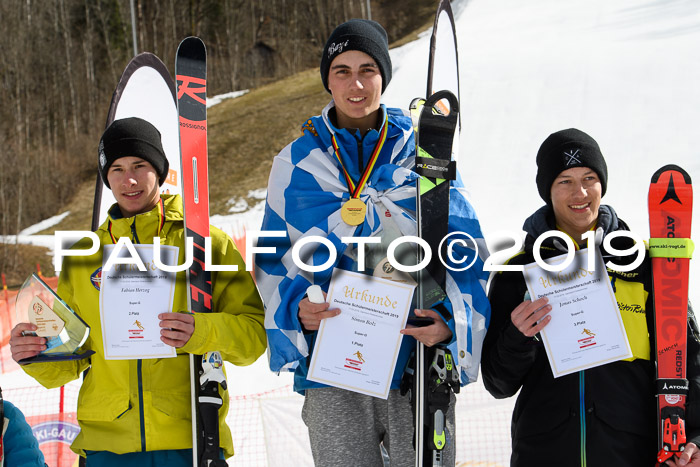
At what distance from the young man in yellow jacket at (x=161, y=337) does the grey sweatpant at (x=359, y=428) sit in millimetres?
321

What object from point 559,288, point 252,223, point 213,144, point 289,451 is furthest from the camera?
point 213,144

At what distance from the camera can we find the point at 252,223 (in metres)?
12.3

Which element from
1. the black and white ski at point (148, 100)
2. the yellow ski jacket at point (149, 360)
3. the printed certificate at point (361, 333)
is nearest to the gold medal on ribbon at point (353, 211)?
the printed certificate at point (361, 333)

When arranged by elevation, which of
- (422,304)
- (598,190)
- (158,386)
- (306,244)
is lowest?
(158,386)

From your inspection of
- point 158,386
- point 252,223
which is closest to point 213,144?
point 252,223

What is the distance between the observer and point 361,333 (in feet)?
7.12

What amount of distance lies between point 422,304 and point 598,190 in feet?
2.24

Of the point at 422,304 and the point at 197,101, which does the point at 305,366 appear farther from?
the point at 197,101

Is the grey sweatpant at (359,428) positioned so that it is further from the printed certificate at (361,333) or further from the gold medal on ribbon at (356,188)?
the gold medal on ribbon at (356,188)

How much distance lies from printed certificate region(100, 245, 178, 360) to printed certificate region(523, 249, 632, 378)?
117 cm

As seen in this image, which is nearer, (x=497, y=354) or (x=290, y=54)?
(x=497, y=354)

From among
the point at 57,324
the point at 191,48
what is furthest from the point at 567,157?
the point at 57,324

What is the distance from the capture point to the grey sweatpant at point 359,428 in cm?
219

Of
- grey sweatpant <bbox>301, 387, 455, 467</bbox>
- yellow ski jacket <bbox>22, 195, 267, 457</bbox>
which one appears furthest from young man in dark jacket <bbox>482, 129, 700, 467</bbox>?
yellow ski jacket <bbox>22, 195, 267, 457</bbox>
